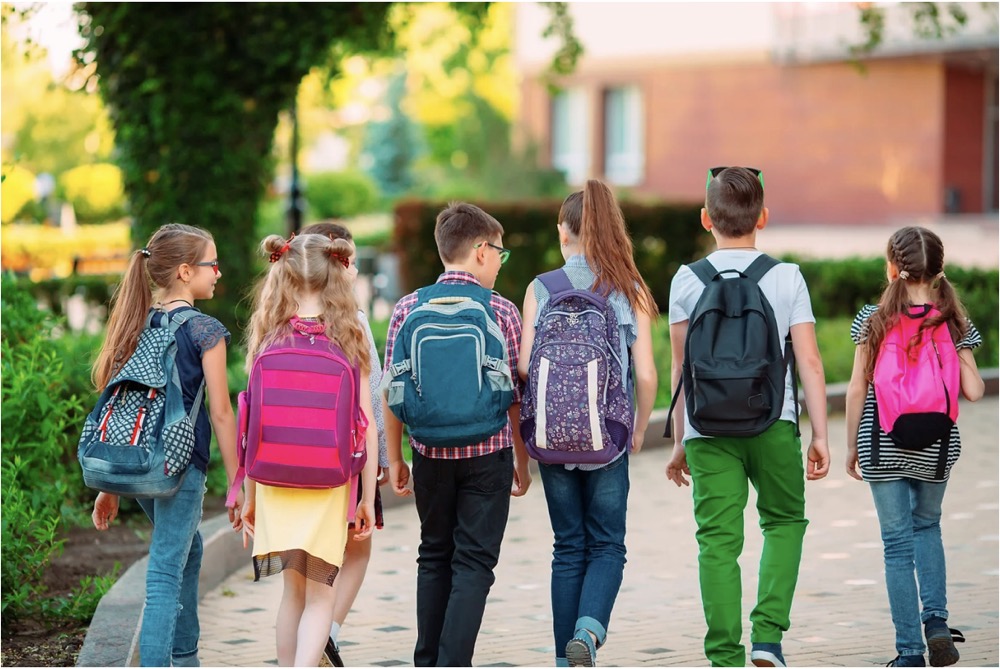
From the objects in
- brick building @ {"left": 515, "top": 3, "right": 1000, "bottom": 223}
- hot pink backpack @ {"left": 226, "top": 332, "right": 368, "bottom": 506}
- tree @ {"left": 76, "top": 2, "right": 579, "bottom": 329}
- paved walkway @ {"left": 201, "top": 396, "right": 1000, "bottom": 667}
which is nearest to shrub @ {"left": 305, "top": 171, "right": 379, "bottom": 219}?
brick building @ {"left": 515, "top": 3, "right": 1000, "bottom": 223}

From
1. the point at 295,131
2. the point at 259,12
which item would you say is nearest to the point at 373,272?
the point at 295,131

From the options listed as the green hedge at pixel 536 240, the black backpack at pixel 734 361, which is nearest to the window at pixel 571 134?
the green hedge at pixel 536 240

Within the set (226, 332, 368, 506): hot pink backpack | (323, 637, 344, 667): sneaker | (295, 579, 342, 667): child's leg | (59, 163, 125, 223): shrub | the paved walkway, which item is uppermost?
(59, 163, 125, 223): shrub

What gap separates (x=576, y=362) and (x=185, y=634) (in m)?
1.70

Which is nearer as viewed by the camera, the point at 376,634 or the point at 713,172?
the point at 713,172

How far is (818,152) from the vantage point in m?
30.7

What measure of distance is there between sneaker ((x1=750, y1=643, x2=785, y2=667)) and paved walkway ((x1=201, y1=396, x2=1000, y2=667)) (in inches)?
18.2

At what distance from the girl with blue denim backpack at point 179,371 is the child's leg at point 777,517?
5.81 ft

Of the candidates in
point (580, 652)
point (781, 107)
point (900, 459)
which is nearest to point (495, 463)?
point (580, 652)

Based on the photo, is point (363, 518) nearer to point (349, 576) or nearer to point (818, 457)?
point (349, 576)

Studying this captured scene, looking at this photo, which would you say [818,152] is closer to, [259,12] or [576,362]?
[259,12]

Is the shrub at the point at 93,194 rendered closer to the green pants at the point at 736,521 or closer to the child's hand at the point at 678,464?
the child's hand at the point at 678,464

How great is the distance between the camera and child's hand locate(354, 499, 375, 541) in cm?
454

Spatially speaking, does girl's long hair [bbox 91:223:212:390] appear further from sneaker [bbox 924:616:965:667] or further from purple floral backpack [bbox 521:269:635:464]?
sneaker [bbox 924:616:965:667]
